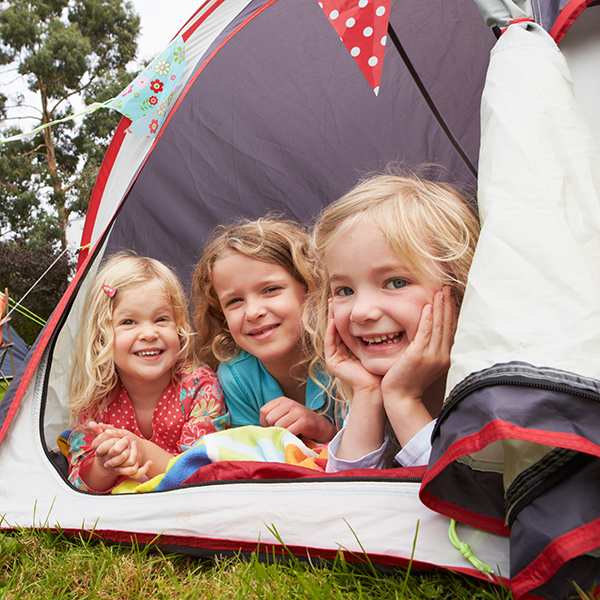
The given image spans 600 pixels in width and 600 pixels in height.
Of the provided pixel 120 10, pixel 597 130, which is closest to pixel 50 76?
pixel 120 10

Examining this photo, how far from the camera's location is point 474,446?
622mm

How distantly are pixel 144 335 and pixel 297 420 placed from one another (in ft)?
1.69

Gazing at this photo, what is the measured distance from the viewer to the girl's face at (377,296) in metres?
1.08

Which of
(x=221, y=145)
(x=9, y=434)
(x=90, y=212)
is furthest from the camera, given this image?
(x=221, y=145)

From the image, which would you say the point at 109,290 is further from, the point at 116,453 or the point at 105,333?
the point at 116,453

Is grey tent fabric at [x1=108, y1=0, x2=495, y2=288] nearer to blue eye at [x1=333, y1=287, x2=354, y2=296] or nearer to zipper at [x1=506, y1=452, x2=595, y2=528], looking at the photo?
blue eye at [x1=333, y1=287, x2=354, y2=296]

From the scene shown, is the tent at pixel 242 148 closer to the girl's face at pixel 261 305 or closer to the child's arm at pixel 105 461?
the child's arm at pixel 105 461

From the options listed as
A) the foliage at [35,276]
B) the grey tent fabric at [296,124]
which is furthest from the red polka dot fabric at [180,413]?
the foliage at [35,276]

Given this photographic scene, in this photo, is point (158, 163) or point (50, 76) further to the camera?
point (50, 76)

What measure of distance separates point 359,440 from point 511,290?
498mm

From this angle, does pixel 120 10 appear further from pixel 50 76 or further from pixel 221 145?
pixel 221 145

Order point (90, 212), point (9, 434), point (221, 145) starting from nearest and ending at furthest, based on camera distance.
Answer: point (9, 434)
point (90, 212)
point (221, 145)

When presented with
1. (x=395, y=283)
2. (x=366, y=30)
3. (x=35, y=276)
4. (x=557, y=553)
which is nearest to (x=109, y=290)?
(x=395, y=283)

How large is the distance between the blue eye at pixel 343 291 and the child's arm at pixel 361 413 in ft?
0.48
